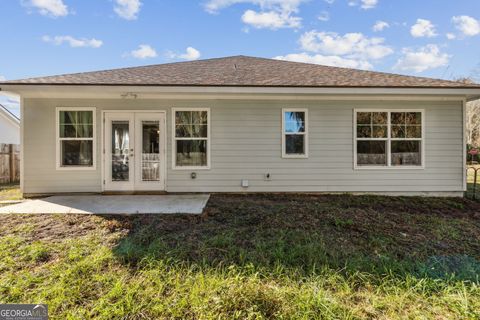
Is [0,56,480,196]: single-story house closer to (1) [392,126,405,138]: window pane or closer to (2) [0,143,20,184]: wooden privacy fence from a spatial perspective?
(1) [392,126,405,138]: window pane

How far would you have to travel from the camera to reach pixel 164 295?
2287 millimetres

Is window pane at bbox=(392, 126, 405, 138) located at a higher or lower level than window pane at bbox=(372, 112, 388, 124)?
lower

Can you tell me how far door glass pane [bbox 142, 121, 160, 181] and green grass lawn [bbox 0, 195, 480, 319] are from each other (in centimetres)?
240

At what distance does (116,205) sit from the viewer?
5477mm

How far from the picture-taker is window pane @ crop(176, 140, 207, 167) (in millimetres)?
6844

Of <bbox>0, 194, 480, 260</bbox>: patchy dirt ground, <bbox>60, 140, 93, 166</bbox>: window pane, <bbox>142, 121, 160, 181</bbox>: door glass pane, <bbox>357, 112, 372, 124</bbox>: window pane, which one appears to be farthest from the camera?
<bbox>357, 112, 372, 124</bbox>: window pane

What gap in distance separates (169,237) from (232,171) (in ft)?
11.4

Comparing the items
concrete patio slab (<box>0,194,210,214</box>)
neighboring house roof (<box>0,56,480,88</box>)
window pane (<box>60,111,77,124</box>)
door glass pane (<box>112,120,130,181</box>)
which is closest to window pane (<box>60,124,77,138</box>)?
window pane (<box>60,111,77,124</box>)

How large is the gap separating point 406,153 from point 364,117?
1554mm

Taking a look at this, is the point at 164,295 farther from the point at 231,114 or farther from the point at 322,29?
the point at 322,29

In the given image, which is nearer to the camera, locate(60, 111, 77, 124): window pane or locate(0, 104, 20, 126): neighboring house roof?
locate(60, 111, 77, 124): window pane

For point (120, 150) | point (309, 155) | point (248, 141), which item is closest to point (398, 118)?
point (309, 155)

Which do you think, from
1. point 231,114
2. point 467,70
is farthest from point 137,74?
point 467,70

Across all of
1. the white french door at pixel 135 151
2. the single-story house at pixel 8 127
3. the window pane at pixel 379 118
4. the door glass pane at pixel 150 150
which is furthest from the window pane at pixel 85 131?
the single-story house at pixel 8 127
